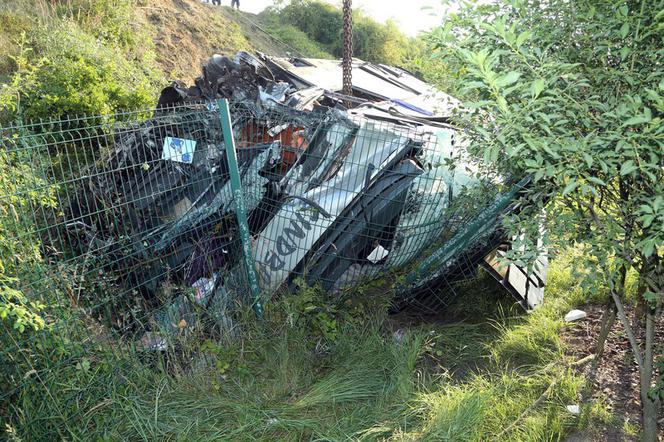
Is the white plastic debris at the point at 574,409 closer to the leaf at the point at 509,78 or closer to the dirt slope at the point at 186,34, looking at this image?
the leaf at the point at 509,78

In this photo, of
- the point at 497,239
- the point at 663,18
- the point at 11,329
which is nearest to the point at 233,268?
the point at 11,329

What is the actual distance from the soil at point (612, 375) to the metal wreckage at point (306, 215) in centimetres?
41

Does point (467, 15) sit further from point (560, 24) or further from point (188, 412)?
point (188, 412)

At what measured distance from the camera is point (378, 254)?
12.5 ft

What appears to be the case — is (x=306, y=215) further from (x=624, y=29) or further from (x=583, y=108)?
(x=624, y=29)

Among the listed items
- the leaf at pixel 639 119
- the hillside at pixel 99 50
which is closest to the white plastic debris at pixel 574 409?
the leaf at pixel 639 119

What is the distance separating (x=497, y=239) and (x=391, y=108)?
363cm

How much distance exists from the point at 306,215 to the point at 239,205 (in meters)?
0.48

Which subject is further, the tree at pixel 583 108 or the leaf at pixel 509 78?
the tree at pixel 583 108

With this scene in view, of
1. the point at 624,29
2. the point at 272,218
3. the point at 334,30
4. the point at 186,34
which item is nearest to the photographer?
the point at 624,29

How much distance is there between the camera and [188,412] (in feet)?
9.68

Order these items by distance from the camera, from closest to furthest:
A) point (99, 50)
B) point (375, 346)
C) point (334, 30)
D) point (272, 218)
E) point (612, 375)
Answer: point (612, 375) → point (375, 346) → point (272, 218) → point (99, 50) → point (334, 30)

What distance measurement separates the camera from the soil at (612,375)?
276 cm

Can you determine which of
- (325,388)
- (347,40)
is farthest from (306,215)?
(347,40)
